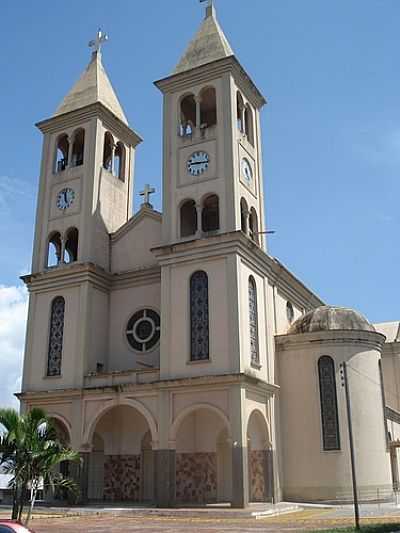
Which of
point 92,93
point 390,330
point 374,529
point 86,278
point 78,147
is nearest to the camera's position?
point 374,529

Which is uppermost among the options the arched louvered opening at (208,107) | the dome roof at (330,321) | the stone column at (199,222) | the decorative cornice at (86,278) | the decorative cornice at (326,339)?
the arched louvered opening at (208,107)

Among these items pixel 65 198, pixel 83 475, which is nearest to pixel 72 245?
pixel 65 198

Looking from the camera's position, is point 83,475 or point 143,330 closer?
point 83,475

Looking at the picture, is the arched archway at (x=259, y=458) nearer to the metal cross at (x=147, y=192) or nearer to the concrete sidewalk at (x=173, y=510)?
the concrete sidewalk at (x=173, y=510)

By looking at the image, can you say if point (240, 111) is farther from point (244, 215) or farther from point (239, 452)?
point (239, 452)

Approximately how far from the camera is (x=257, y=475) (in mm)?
25453

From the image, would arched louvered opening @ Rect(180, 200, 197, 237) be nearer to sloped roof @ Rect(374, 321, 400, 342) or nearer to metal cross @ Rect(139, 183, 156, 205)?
metal cross @ Rect(139, 183, 156, 205)

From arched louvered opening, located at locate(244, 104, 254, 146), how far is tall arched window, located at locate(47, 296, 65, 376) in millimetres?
12073

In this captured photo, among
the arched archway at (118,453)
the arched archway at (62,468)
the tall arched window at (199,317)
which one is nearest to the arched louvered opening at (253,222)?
the tall arched window at (199,317)

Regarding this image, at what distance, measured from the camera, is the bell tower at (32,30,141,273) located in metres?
30.4

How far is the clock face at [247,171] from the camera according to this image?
2863cm

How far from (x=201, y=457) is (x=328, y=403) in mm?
6051

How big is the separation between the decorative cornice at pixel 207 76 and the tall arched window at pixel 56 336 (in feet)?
37.8

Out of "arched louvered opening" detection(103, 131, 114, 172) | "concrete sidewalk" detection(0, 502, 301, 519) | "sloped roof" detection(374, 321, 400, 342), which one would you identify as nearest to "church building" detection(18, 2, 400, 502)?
"arched louvered opening" detection(103, 131, 114, 172)
